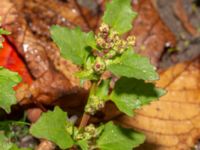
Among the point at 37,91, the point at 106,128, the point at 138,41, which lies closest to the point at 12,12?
the point at 37,91

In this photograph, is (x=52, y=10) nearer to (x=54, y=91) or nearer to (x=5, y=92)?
(x=54, y=91)

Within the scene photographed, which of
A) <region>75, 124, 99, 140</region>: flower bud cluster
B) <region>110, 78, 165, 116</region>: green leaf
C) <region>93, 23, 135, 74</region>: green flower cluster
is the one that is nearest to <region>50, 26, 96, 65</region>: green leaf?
<region>93, 23, 135, 74</region>: green flower cluster

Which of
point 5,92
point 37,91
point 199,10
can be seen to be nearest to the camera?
point 5,92

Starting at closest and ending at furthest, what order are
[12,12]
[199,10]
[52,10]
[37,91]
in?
[37,91], [12,12], [52,10], [199,10]

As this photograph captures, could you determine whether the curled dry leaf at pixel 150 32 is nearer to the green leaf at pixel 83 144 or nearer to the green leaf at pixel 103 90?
the green leaf at pixel 103 90

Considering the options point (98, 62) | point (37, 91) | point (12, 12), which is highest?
point (12, 12)

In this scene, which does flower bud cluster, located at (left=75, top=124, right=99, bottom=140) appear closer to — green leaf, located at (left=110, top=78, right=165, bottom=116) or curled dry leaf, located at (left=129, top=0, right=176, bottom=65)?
green leaf, located at (left=110, top=78, right=165, bottom=116)

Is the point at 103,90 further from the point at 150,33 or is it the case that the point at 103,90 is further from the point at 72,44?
the point at 150,33
